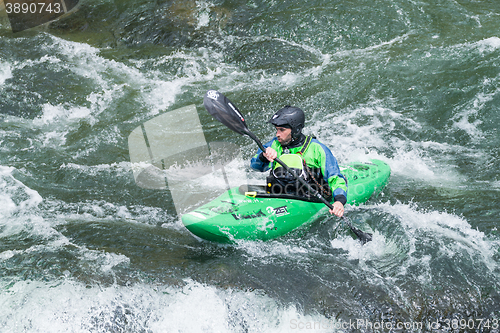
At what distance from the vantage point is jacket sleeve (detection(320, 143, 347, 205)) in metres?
4.21

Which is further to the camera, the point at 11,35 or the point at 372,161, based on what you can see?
the point at 11,35

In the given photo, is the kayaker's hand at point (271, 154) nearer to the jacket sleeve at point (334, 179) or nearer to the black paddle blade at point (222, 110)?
the black paddle blade at point (222, 110)

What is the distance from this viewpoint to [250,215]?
4242mm

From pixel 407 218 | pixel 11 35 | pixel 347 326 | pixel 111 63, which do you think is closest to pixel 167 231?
pixel 347 326

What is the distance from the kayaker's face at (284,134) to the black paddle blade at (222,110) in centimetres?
40

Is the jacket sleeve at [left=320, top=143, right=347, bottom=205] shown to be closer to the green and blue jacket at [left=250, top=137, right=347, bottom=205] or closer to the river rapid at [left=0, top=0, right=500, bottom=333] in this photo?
the green and blue jacket at [left=250, top=137, right=347, bottom=205]

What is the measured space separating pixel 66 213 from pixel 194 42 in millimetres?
4863

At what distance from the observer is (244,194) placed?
4.45 metres

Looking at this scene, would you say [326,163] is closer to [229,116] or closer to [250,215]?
[250,215]

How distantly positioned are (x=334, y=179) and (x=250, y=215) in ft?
2.79

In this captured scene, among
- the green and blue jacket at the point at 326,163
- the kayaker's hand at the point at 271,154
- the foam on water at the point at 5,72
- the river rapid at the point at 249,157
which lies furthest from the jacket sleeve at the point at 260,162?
the foam on water at the point at 5,72

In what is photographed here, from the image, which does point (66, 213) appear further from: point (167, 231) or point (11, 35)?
point (11, 35)

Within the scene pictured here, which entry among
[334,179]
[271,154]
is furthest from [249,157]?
[334,179]

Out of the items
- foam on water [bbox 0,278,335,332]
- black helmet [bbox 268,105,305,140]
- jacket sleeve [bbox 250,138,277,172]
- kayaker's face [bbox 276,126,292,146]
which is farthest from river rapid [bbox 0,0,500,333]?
black helmet [bbox 268,105,305,140]
